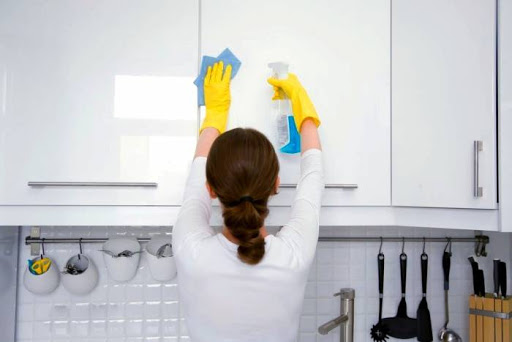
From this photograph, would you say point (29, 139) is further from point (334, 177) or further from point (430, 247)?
point (430, 247)

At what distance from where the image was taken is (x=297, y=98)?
1.00 m

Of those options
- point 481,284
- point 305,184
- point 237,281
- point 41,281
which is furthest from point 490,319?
point 41,281

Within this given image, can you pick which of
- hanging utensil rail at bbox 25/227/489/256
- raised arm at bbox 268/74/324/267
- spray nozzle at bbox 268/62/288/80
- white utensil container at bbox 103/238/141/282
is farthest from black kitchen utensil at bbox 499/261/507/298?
white utensil container at bbox 103/238/141/282

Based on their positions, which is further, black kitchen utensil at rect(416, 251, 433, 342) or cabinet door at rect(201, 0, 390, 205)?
black kitchen utensil at rect(416, 251, 433, 342)

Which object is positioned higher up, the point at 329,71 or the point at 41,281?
the point at 329,71

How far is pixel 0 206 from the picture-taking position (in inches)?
38.8

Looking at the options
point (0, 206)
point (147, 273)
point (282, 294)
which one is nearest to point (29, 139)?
point (0, 206)

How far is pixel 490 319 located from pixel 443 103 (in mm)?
743

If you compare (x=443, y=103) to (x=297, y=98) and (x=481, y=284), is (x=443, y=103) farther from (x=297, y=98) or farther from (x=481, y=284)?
(x=481, y=284)

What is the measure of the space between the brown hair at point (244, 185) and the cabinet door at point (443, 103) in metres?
0.44

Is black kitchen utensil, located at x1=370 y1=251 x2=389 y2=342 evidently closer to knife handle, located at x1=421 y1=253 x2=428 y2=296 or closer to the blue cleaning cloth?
knife handle, located at x1=421 y1=253 x2=428 y2=296

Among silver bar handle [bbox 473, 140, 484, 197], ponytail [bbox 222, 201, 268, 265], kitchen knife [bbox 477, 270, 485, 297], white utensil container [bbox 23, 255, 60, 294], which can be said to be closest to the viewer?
ponytail [bbox 222, 201, 268, 265]

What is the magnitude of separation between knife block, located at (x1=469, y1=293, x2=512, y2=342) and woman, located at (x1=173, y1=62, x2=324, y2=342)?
77 cm

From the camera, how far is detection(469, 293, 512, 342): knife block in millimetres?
1271
